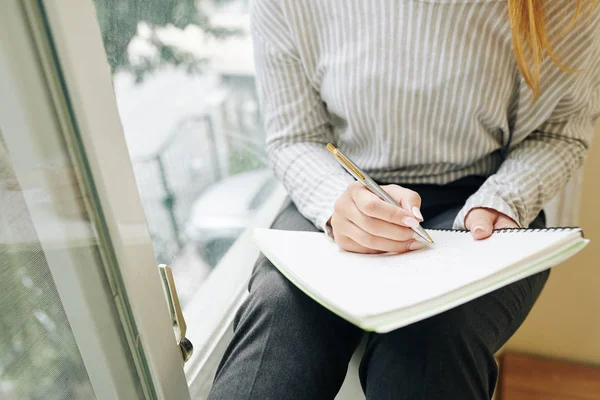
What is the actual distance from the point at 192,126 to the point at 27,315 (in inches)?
26.3

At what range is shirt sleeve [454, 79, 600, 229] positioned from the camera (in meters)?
0.57

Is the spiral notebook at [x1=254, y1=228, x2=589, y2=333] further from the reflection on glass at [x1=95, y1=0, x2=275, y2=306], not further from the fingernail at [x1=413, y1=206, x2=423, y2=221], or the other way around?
the reflection on glass at [x1=95, y1=0, x2=275, y2=306]

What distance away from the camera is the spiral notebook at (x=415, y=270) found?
0.39m

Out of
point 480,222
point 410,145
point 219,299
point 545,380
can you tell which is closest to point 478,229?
point 480,222

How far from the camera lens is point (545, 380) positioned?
36.7 inches

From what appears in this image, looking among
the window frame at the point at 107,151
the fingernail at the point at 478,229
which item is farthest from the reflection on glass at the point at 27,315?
the fingernail at the point at 478,229

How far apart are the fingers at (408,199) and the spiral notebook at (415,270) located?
32 mm

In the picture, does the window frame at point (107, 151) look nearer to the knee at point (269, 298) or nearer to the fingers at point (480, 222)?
the knee at point (269, 298)

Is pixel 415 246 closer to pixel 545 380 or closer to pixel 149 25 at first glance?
pixel 149 25

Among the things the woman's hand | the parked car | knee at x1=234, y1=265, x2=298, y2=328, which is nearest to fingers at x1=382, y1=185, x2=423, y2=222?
the woman's hand

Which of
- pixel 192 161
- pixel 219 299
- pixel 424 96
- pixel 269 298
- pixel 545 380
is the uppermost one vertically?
pixel 424 96

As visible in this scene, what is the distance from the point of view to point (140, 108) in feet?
2.88

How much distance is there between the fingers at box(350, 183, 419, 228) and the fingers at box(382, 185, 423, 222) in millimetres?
11

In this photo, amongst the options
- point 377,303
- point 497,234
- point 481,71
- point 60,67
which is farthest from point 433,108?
point 60,67
